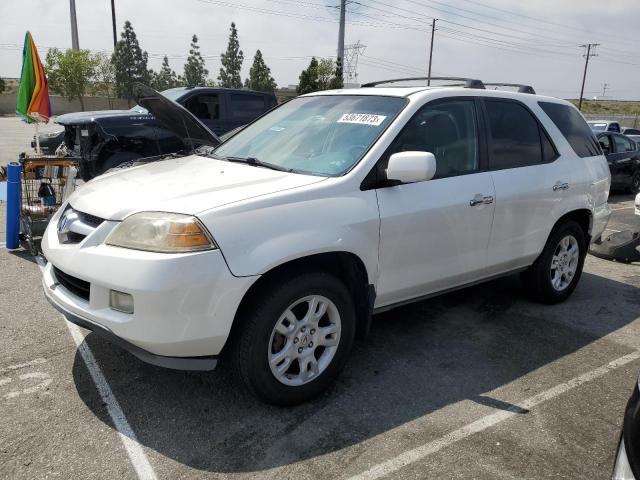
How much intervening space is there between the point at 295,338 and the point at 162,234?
93cm

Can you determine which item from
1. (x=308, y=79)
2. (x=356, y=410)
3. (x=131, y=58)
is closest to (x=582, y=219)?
(x=356, y=410)

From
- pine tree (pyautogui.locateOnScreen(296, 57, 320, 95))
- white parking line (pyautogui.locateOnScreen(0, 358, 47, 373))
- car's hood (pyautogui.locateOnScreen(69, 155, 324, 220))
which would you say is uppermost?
pine tree (pyautogui.locateOnScreen(296, 57, 320, 95))

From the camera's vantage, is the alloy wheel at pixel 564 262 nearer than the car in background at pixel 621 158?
Yes

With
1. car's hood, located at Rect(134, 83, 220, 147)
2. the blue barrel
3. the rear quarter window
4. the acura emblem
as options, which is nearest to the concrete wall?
the blue barrel

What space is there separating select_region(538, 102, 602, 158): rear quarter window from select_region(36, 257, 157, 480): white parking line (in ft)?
13.2

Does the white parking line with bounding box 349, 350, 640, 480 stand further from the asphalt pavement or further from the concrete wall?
the concrete wall

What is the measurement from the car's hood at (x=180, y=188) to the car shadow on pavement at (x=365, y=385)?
3.62 ft

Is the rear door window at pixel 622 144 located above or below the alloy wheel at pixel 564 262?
above

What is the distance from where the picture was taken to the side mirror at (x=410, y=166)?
309 centimetres

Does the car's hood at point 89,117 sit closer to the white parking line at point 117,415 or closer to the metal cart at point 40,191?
the metal cart at point 40,191

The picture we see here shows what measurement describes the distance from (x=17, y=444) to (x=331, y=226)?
193 cm

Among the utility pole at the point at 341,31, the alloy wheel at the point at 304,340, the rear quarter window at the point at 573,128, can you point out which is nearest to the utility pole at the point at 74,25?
the utility pole at the point at 341,31

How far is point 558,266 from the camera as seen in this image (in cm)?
482

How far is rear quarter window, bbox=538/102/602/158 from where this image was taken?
4691 millimetres
